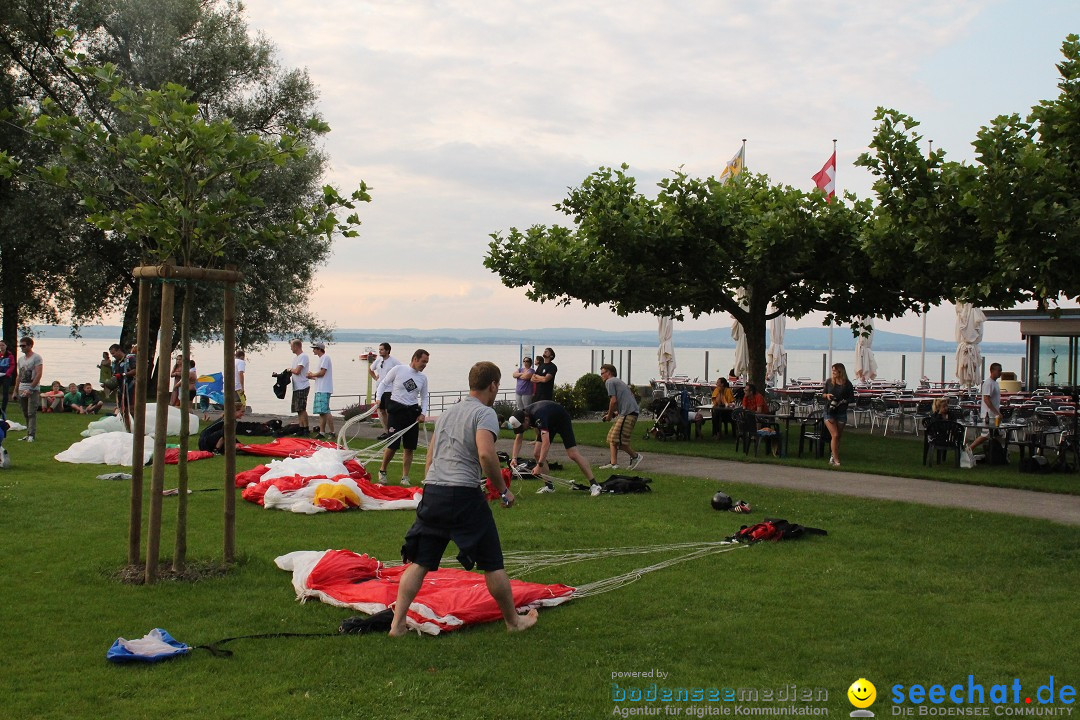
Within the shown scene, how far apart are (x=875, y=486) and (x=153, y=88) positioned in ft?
69.1

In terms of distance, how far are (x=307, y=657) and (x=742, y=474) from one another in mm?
9851

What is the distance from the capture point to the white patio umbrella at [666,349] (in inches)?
1178

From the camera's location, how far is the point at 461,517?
5.99 meters

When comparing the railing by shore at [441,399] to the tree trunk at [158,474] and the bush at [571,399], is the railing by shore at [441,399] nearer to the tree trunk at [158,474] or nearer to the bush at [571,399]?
the bush at [571,399]

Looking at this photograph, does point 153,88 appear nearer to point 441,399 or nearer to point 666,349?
point 441,399

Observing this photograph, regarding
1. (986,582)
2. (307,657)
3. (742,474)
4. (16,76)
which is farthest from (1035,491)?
(16,76)

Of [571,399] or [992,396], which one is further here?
[571,399]

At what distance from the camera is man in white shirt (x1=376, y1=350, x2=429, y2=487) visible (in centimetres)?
1259

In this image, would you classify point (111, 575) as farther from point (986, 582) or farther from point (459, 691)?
point (986, 582)

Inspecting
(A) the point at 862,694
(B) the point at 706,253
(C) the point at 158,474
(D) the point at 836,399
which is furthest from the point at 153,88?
(A) the point at 862,694

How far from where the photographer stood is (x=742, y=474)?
14430 millimetres

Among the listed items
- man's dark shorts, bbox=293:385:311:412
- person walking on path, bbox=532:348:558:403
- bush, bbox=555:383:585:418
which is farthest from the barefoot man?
bush, bbox=555:383:585:418

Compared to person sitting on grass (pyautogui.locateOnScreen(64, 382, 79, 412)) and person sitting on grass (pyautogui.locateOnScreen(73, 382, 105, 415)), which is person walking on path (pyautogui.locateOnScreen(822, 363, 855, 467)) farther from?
person sitting on grass (pyautogui.locateOnScreen(64, 382, 79, 412))

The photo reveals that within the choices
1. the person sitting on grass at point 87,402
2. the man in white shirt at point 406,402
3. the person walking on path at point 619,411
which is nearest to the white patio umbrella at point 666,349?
the person walking on path at point 619,411
